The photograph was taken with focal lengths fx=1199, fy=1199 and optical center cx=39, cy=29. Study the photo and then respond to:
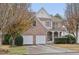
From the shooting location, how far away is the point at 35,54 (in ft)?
66.5

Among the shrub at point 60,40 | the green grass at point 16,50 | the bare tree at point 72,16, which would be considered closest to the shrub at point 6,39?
the green grass at point 16,50

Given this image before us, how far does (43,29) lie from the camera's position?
20.3 meters

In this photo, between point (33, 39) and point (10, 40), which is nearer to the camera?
point (10, 40)

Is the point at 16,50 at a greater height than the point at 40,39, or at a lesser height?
lesser

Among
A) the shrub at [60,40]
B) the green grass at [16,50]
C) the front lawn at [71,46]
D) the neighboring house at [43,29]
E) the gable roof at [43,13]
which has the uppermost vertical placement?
the gable roof at [43,13]

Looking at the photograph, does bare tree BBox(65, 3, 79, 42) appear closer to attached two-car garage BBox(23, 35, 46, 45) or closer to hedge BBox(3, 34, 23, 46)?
attached two-car garage BBox(23, 35, 46, 45)

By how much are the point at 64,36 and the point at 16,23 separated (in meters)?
0.84

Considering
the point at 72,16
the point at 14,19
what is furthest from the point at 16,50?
the point at 72,16

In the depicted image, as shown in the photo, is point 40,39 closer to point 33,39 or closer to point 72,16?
point 33,39

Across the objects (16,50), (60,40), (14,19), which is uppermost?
(14,19)

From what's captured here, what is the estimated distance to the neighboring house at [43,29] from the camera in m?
20.3

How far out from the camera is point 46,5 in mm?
20297

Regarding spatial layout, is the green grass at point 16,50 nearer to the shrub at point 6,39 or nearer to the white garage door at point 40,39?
the shrub at point 6,39
